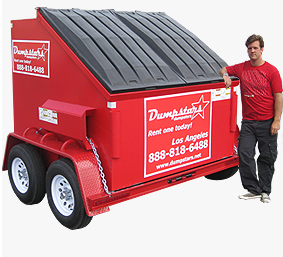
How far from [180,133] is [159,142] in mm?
331

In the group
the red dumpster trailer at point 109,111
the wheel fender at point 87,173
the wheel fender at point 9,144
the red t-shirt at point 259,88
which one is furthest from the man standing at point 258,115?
the wheel fender at point 9,144

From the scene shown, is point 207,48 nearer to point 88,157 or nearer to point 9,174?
point 88,157

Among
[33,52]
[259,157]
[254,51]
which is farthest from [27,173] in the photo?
[254,51]

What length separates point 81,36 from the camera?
183 inches

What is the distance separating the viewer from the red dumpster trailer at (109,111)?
4367mm

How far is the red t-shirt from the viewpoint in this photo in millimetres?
5004

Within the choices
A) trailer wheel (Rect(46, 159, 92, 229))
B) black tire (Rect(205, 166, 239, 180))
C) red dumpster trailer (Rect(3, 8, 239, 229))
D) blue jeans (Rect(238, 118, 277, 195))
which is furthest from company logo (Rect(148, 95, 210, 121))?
black tire (Rect(205, 166, 239, 180))

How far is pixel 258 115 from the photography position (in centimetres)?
514

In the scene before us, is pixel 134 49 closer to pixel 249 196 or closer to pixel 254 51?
pixel 254 51

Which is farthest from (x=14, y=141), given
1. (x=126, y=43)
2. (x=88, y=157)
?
(x=126, y=43)

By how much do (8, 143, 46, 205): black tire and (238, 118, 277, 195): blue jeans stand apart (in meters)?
2.51

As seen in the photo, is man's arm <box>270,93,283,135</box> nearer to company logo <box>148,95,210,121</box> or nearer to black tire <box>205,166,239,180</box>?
company logo <box>148,95,210,121</box>

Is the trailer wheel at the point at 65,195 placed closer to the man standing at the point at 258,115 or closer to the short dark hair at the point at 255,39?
the man standing at the point at 258,115

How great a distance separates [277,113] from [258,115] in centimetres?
22
